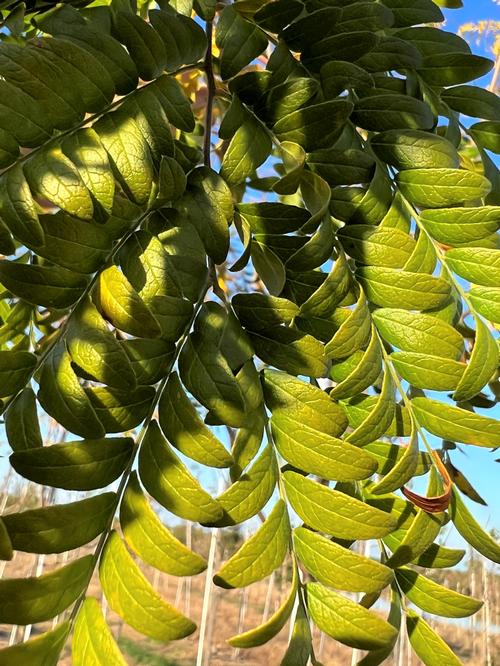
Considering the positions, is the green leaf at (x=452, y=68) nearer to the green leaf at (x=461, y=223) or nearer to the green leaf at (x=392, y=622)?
the green leaf at (x=461, y=223)

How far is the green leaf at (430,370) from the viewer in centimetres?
38

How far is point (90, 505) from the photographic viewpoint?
320 mm

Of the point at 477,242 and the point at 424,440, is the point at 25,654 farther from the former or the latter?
the point at 477,242

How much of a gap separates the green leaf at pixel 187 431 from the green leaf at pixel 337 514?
0.04m

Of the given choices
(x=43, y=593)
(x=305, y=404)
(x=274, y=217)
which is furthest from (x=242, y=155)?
(x=43, y=593)

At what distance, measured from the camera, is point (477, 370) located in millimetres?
391

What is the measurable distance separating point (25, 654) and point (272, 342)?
184 millimetres

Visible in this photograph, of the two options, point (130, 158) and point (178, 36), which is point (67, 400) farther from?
point (178, 36)

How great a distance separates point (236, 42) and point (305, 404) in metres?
0.23

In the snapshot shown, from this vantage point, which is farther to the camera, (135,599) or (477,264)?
(477,264)

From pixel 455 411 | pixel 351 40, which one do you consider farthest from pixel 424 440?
pixel 351 40

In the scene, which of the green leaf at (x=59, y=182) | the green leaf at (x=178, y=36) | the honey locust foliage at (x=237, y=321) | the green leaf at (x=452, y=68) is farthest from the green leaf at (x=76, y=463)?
the green leaf at (x=452, y=68)

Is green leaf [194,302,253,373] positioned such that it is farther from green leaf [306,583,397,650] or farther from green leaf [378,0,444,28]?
green leaf [378,0,444,28]

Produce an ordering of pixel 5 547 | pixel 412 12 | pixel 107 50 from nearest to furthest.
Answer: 1. pixel 5 547
2. pixel 107 50
3. pixel 412 12
